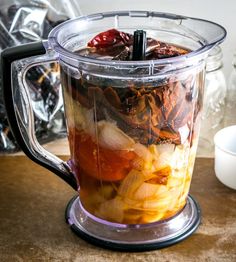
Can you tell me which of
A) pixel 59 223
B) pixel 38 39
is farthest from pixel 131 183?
pixel 38 39

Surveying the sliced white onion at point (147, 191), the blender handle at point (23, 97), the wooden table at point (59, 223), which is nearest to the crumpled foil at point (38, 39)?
the wooden table at point (59, 223)

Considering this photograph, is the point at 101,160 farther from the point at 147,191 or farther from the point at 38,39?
the point at 38,39

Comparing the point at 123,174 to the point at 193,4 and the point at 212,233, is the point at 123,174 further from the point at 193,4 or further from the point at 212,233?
the point at 193,4

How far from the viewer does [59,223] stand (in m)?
0.70

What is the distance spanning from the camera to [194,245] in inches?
25.9

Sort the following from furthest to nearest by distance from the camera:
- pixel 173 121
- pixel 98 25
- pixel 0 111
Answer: pixel 0 111 < pixel 98 25 < pixel 173 121

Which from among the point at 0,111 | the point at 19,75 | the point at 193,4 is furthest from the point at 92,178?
the point at 193,4

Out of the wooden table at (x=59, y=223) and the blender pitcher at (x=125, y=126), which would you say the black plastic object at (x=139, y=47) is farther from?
the wooden table at (x=59, y=223)

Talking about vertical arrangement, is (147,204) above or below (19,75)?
below

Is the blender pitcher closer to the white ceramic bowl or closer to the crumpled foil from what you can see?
the white ceramic bowl

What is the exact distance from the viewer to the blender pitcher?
1.95ft

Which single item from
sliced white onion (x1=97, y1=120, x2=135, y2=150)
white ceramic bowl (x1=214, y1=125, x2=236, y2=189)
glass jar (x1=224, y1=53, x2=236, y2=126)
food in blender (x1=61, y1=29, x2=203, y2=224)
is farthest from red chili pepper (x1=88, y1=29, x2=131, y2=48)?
glass jar (x1=224, y1=53, x2=236, y2=126)

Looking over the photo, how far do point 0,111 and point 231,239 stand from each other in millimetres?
412

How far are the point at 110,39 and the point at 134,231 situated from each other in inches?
9.2
